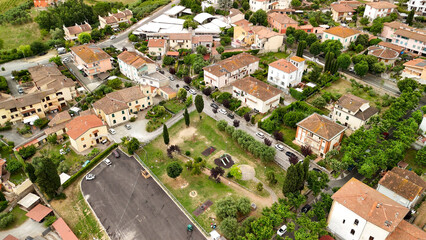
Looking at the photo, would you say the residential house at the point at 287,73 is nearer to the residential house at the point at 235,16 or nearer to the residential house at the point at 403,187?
the residential house at the point at 403,187

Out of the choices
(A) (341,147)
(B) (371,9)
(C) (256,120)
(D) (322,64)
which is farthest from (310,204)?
(B) (371,9)

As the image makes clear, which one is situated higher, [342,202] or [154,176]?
[342,202]

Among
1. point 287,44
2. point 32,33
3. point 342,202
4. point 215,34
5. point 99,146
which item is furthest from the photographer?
point 32,33

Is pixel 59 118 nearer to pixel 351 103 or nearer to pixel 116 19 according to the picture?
pixel 116 19

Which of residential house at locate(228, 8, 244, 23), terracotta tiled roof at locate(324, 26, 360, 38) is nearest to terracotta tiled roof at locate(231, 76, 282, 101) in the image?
terracotta tiled roof at locate(324, 26, 360, 38)

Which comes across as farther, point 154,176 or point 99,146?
point 99,146

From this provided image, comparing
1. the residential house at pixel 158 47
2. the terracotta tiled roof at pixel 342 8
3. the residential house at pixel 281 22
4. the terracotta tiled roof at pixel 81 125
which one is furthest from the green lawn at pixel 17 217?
the terracotta tiled roof at pixel 342 8

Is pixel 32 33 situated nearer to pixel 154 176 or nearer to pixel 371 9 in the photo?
pixel 154 176
